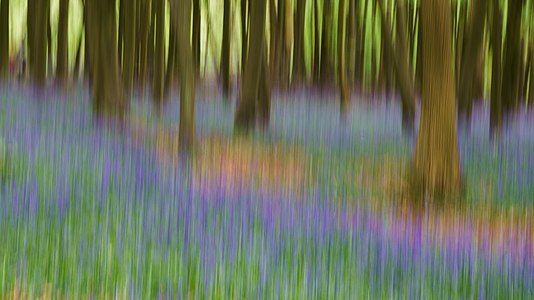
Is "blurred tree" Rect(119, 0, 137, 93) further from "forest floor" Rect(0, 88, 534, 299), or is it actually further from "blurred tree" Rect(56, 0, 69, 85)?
"forest floor" Rect(0, 88, 534, 299)

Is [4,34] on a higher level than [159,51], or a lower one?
higher

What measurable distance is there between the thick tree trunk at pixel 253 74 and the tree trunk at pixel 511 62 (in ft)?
17.6

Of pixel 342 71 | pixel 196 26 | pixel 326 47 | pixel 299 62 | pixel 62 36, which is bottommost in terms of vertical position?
pixel 342 71

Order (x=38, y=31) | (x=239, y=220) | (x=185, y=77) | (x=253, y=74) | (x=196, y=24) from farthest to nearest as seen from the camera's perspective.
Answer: (x=196, y=24), (x=38, y=31), (x=253, y=74), (x=185, y=77), (x=239, y=220)

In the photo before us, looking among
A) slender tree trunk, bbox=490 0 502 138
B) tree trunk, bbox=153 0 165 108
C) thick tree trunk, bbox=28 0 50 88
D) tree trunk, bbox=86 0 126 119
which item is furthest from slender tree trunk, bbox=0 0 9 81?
slender tree trunk, bbox=490 0 502 138

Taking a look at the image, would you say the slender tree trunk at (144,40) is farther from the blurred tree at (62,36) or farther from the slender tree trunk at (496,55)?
the slender tree trunk at (496,55)

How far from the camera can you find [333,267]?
5.86m

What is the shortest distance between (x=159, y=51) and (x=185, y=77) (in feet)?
30.9

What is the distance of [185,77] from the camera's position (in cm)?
1021

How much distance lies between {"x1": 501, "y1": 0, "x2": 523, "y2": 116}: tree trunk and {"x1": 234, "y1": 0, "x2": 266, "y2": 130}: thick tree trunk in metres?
5.37

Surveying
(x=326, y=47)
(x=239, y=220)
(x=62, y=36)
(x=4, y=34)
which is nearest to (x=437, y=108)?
(x=239, y=220)

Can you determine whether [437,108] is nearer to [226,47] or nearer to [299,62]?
[226,47]

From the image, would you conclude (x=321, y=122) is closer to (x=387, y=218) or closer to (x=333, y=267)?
(x=387, y=218)

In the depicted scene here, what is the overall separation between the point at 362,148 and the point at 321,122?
3.48 m
